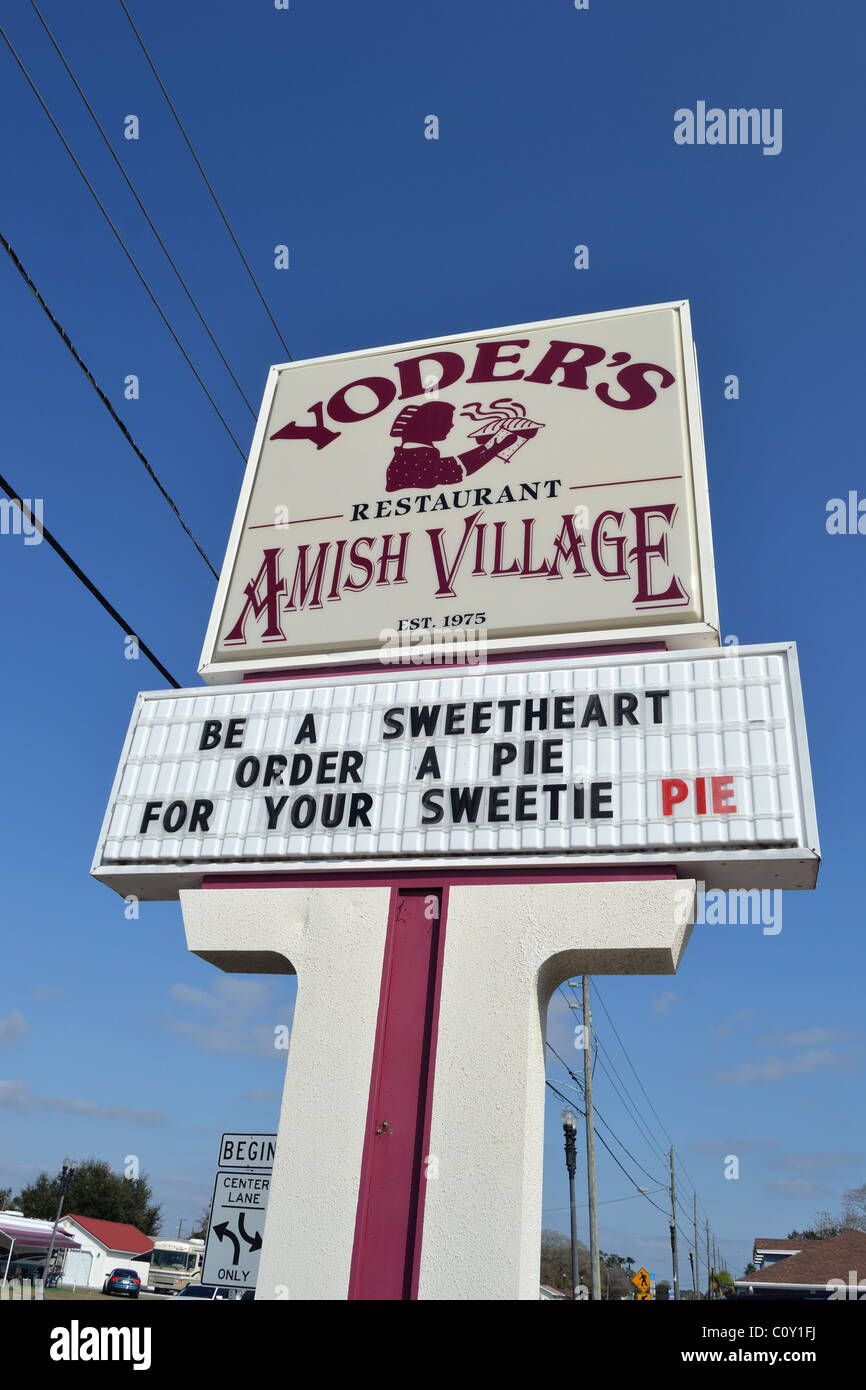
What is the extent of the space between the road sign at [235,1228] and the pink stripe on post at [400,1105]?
1938 mm

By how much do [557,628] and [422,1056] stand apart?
11.8 feet

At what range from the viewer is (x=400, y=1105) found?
668 cm

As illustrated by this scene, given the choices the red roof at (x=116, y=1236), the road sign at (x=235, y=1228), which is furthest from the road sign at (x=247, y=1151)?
the red roof at (x=116, y=1236)

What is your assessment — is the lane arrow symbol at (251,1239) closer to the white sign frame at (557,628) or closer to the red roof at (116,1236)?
the white sign frame at (557,628)

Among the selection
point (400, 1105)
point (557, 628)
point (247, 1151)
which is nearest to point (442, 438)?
point (557, 628)

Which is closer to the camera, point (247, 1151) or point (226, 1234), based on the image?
point (226, 1234)

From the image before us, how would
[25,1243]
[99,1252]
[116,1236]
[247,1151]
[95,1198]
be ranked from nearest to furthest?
[247,1151] → [25,1243] → [99,1252] → [116,1236] → [95,1198]

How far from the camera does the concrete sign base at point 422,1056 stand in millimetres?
6148

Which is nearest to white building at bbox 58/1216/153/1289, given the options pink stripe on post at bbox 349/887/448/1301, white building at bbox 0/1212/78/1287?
white building at bbox 0/1212/78/1287

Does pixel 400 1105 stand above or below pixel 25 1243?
below

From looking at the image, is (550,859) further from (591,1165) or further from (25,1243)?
(25,1243)

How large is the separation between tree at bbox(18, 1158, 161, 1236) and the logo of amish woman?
80.1 meters

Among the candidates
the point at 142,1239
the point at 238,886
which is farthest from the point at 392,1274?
the point at 142,1239

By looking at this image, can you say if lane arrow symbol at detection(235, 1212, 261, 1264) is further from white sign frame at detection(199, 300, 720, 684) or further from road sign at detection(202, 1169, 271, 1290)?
white sign frame at detection(199, 300, 720, 684)
